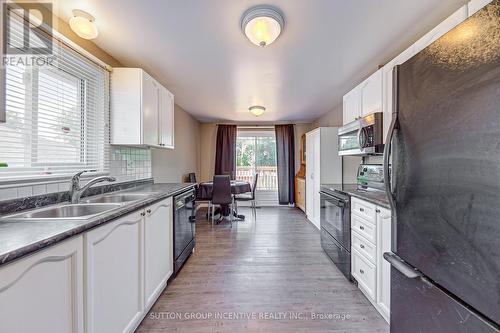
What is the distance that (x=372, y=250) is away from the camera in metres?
1.82

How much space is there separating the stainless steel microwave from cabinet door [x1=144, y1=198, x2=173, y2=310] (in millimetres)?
2047

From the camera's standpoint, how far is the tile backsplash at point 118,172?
1.35 m

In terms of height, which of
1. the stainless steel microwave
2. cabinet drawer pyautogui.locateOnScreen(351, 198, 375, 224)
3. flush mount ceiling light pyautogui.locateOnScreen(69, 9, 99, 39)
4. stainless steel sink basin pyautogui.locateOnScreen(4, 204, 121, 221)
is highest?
flush mount ceiling light pyautogui.locateOnScreen(69, 9, 99, 39)

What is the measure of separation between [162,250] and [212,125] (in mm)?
4674

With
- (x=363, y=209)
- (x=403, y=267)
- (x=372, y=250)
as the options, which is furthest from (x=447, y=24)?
(x=372, y=250)

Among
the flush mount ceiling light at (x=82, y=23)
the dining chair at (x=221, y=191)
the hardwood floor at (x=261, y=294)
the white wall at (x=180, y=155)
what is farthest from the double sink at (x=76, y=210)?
the dining chair at (x=221, y=191)

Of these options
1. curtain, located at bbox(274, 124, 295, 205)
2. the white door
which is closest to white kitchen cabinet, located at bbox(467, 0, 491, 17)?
the white door

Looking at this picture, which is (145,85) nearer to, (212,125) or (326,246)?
(326,246)

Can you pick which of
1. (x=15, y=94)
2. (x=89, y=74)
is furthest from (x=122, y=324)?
(x=89, y=74)

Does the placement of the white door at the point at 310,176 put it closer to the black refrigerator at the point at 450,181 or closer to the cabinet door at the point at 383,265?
the cabinet door at the point at 383,265

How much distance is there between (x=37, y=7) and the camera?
4.99ft

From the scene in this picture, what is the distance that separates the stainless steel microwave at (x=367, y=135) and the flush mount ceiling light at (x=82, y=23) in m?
2.49

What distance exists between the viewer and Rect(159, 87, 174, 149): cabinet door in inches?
109

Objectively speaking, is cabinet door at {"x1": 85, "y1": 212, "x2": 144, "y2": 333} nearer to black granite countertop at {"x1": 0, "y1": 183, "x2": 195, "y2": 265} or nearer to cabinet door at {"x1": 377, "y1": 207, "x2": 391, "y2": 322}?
black granite countertop at {"x1": 0, "y1": 183, "x2": 195, "y2": 265}
